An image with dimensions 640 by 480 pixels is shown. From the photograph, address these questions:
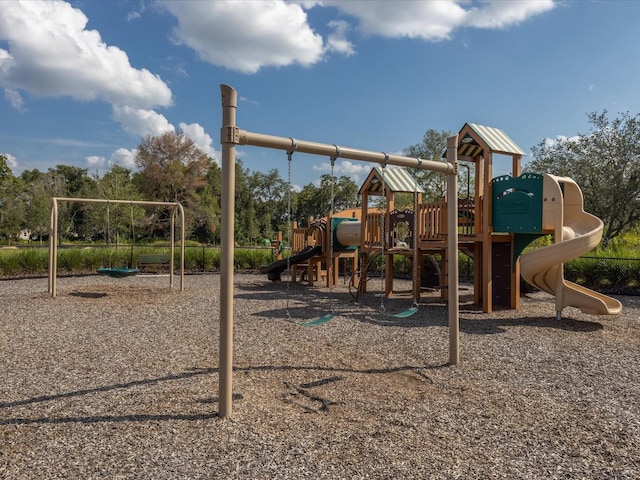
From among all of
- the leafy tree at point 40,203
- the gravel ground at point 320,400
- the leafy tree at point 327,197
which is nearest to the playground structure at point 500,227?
the gravel ground at point 320,400

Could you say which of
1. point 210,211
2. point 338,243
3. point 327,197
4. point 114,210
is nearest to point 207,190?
point 210,211

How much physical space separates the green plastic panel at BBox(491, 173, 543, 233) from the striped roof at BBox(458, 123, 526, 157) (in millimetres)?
688

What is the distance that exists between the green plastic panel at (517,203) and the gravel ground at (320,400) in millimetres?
1823

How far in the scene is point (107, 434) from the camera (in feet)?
10.8

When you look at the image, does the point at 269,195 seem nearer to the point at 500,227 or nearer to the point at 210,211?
the point at 210,211

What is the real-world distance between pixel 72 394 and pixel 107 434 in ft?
3.59

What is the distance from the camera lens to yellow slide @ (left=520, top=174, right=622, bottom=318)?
305 inches

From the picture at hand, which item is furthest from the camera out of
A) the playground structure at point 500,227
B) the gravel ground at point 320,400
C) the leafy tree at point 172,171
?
the leafy tree at point 172,171

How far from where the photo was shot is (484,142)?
30.1 ft

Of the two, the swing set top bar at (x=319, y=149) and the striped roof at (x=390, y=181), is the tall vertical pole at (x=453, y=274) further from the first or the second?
the striped roof at (x=390, y=181)

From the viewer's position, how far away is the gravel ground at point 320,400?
9.64ft

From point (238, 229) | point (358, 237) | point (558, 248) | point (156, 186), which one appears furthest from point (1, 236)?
point (558, 248)

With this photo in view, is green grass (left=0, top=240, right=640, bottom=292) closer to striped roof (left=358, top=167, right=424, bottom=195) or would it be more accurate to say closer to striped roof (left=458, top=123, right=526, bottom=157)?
striped roof (left=358, top=167, right=424, bottom=195)

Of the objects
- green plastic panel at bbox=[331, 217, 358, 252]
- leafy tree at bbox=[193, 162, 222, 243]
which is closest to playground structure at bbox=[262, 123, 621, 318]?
green plastic panel at bbox=[331, 217, 358, 252]
